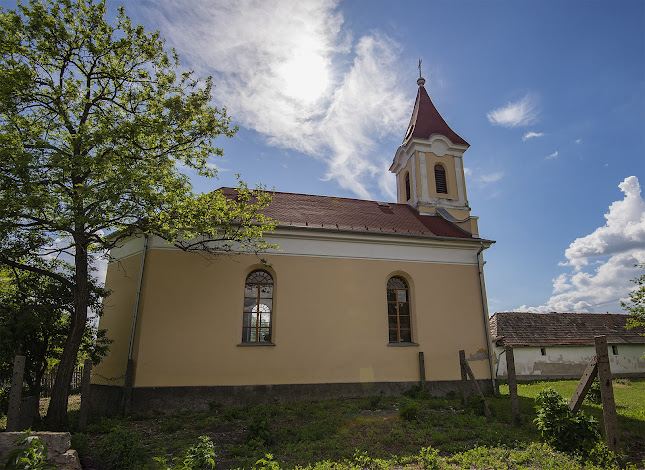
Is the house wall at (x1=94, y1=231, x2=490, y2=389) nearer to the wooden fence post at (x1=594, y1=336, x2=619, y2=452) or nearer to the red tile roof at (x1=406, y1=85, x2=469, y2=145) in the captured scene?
the red tile roof at (x1=406, y1=85, x2=469, y2=145)

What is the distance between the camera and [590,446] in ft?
21.4

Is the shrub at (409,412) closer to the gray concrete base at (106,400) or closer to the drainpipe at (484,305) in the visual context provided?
the drainpipe at (484,305)

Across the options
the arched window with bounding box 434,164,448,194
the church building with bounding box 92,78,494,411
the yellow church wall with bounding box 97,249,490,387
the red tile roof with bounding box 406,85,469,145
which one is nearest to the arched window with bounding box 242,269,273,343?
the church building with bounding box 92,78,494,411

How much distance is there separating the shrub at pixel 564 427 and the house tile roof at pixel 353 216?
319 inches

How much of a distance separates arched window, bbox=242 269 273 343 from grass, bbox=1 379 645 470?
7.73ft

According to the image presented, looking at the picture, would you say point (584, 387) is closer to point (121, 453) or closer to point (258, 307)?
point (121, 453)

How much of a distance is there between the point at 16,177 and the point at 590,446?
12.0 metres

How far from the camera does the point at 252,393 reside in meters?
11.8

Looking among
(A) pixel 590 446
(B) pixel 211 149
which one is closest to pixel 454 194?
(B) pixel 211 149

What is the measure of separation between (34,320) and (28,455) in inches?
264

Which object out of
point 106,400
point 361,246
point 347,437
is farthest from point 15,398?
point 361,246

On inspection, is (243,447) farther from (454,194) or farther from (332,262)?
(454,194)

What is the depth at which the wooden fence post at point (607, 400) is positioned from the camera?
6.48 m

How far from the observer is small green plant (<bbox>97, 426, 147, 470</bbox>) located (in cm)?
611
